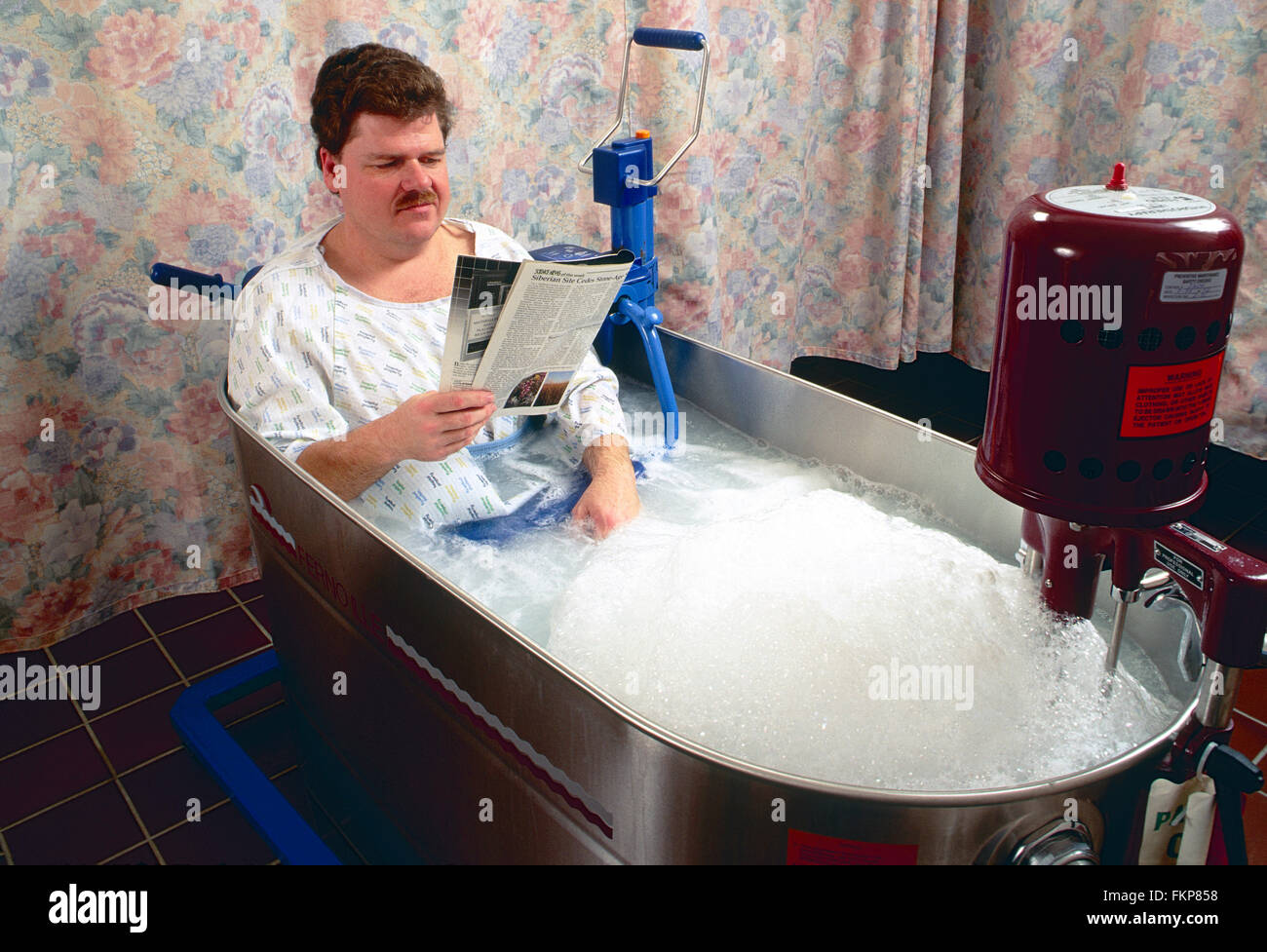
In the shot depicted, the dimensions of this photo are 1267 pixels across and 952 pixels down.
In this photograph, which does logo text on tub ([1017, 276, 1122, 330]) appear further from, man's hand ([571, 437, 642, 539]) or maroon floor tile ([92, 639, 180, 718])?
maroon floor tile ([92, 639, 180, 718])

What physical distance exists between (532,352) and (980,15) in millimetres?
2239

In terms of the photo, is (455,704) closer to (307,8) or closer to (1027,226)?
(1027,226)

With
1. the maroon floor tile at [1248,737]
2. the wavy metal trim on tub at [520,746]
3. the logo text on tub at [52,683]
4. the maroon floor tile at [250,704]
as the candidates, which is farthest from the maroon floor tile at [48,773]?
the maroon floor tile at [1248,737]

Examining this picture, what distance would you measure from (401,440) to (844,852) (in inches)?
33.2

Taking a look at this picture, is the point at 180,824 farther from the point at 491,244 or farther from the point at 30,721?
the point at 491,244

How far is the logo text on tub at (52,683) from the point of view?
1.97 m

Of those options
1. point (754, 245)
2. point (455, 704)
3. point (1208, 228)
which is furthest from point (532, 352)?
point (754, 245)

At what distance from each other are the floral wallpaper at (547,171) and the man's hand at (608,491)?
927 millimetres

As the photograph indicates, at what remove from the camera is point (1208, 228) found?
2.60 feet

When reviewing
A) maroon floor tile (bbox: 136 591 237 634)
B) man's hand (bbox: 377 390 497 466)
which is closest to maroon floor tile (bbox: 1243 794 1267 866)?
man's hand (bbox: 377 390 497 466)

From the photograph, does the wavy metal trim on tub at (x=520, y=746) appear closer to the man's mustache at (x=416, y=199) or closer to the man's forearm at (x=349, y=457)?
the man's forearm at (x=349, y=457)
